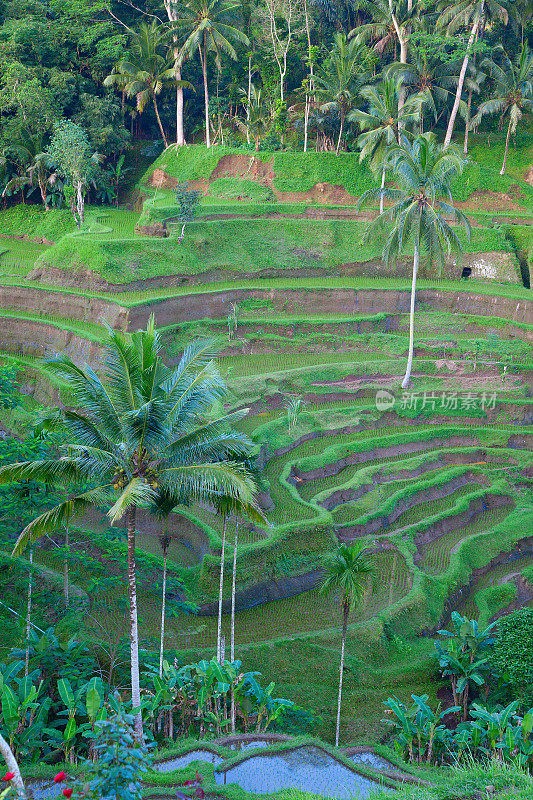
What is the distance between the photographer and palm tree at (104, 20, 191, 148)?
45.7 m

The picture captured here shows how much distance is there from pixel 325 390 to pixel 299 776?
19.2 meters

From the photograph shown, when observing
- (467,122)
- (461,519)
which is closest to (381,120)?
(467,122)

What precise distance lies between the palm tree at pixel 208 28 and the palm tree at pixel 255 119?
3.92 m

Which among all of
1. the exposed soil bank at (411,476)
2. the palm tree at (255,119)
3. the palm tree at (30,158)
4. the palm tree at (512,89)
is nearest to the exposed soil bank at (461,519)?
the exposed soil bank at (411,476)

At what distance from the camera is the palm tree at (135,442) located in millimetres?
11336

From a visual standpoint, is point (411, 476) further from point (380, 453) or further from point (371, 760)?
point (371, 760)

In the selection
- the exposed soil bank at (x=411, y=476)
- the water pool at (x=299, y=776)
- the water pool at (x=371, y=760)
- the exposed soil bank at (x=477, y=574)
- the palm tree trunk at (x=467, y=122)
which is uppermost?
the palm tree trunk at (x=467, y=122)

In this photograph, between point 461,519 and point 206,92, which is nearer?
point 461,519

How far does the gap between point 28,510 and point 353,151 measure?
3932 cm

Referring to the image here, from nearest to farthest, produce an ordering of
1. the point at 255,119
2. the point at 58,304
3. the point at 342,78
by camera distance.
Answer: the point at 58,304 → the point at 342,78 → the point at 255,119

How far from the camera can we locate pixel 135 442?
1139 centimetres

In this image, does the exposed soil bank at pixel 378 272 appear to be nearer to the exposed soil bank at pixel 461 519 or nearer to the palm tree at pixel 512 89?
the palm tree at pixel 512 89

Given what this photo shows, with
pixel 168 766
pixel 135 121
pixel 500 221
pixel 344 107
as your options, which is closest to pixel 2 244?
pixel 135 121

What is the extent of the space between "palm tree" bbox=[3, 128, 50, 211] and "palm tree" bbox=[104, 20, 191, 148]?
6004 mm
